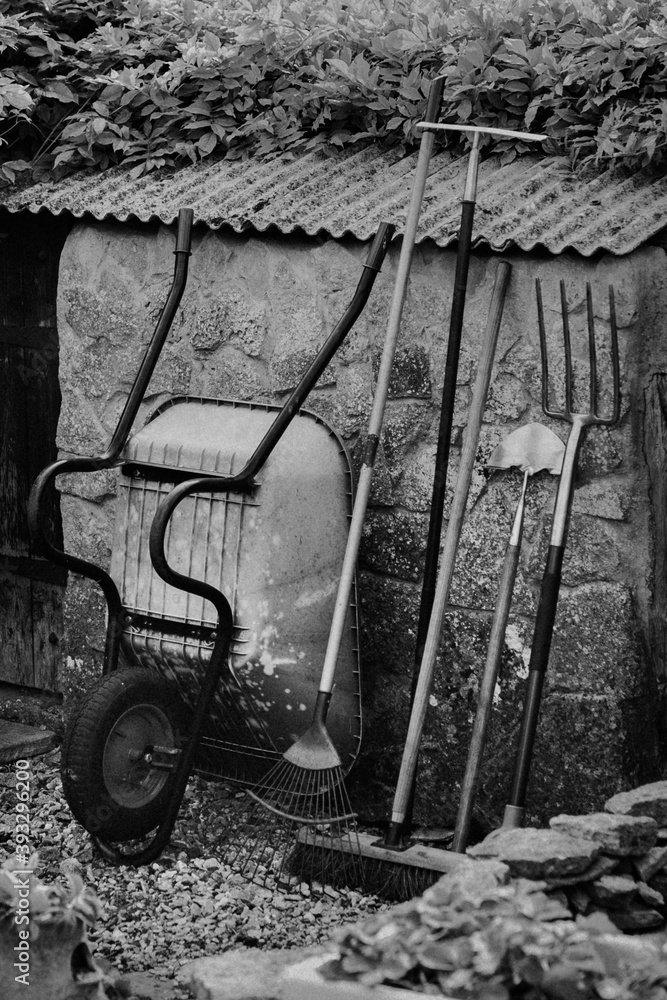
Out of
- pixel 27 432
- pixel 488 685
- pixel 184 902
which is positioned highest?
pixel 27 432

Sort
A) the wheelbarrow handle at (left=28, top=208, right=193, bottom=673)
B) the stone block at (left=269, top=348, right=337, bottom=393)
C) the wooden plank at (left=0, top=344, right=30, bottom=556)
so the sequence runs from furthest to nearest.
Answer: the wooden plank at (left=0, top=344, right=30, bottom=556) → the stone block at (left=269, top=348, right=337, bottom=393) → the wheelbarrow handle at (left=28, top=208, right=193, bottom=673)

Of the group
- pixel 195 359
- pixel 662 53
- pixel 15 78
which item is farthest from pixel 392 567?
pixel 15 78

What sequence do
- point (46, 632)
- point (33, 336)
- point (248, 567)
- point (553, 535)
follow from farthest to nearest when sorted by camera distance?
point (46, 632) < point (33, 336) < point (248, 567) < point (553, 535)

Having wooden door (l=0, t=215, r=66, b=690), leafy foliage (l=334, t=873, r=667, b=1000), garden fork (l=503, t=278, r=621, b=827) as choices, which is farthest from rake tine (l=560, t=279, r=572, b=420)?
wooden door (l=0, t=215, r=66, b=690)

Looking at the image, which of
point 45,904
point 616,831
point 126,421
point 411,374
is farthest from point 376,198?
point 45,904

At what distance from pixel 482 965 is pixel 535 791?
4.29ft

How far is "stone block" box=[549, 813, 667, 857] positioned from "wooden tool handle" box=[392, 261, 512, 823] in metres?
0.60

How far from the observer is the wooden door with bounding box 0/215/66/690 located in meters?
4.06

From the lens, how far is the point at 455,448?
318 centimetres

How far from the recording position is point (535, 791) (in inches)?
121

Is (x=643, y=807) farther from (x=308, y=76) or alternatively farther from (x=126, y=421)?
(x=308, y=76)

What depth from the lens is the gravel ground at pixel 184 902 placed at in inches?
109

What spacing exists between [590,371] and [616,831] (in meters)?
1.12

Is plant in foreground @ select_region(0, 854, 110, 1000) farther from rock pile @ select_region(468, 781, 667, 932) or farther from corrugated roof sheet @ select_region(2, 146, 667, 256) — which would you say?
corrugated roof sheet @ select_region(2, 146, 667, 256)
